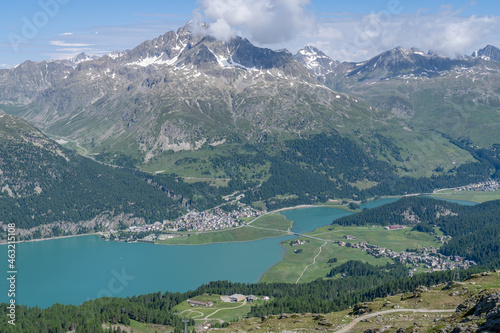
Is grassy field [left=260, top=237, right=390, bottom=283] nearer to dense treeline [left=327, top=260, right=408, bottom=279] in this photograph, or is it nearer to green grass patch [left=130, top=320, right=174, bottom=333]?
dense treeline [left=327, top=260, right=408, bottom=279]

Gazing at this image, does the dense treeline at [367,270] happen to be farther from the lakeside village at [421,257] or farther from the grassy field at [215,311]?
the grassy field at [215,311]

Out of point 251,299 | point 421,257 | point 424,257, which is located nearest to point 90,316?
point 251,299

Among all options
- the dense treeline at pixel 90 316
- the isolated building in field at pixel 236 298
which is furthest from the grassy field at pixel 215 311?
the dense treeline at pixel 90 316

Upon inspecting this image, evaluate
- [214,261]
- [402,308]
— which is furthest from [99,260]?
[402,308]

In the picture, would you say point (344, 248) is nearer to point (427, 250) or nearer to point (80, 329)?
point (427, 250)

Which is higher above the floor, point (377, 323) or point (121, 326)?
point (377, 323)

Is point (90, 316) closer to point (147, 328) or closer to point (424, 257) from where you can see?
point (147, 328)
